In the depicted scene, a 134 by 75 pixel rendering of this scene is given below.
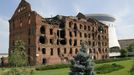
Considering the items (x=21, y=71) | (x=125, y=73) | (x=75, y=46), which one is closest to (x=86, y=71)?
(x=21, y=71)

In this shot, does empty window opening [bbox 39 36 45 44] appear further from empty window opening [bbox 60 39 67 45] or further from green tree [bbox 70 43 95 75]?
green tree [bbox 70 43 95 75]

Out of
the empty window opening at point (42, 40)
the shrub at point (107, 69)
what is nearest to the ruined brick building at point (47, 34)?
the empty window opening at point (42, 40)

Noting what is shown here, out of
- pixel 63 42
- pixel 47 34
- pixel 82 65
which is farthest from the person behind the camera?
pixel 63 42

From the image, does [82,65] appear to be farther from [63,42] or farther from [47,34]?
[63,42]

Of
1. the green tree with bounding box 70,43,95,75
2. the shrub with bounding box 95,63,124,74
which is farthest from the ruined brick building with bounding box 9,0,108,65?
the green tree with bounding box 70,43,95,75

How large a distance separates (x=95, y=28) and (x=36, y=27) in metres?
29.0

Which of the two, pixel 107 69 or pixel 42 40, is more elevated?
pixel 42 40

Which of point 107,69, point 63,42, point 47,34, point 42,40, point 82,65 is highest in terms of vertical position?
point 47,34

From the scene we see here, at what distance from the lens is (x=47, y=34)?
77562 millimetres

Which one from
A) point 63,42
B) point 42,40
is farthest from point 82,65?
point 63,42

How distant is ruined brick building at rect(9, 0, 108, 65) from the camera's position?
247 feet

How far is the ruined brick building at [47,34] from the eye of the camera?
Answer: 7531cm

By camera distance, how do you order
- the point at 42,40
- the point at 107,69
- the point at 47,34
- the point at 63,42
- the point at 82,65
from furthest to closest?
the point at 63,42, the point at 42,40, the point at 47,34, the point at 107,69, the point at 82,65

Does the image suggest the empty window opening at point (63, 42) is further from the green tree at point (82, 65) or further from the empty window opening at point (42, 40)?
the green tree at point (82, 65)
